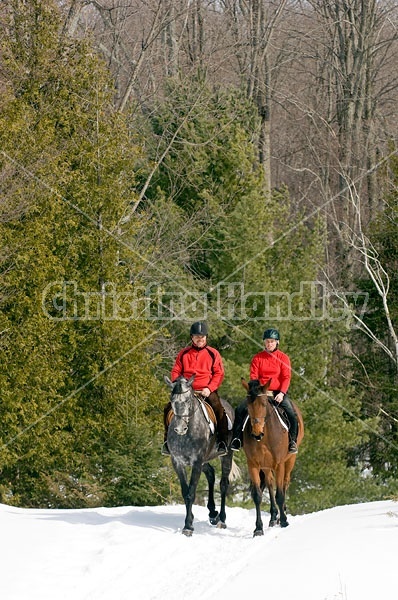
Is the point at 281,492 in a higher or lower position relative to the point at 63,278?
lower

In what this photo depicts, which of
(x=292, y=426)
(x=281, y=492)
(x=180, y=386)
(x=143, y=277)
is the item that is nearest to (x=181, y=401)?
(x=180, y=386)

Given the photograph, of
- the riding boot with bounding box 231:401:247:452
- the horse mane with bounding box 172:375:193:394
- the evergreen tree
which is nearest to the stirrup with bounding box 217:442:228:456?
the riding boot with bounding box 231:401:247:452

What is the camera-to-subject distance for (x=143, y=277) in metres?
28.2

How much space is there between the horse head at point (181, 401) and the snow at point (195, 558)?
139 centimetres

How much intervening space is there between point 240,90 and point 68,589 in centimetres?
2684

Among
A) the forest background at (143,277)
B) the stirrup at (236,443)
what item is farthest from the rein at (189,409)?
the forest background at (143,277)

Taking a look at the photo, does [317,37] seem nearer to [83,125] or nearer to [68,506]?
[83,125]

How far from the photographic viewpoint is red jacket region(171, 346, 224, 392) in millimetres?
14023

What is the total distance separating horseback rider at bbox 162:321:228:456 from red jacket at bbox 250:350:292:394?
0.51m

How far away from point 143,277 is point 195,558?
56.5 ft

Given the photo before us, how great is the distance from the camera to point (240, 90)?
34.7m

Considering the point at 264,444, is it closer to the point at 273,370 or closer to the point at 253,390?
the point at 253,390

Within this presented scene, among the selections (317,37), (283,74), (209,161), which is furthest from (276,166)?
(209,161)

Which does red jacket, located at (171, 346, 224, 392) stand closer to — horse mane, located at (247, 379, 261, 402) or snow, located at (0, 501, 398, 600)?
horse mane, located at (247, 379, 261, 402)
